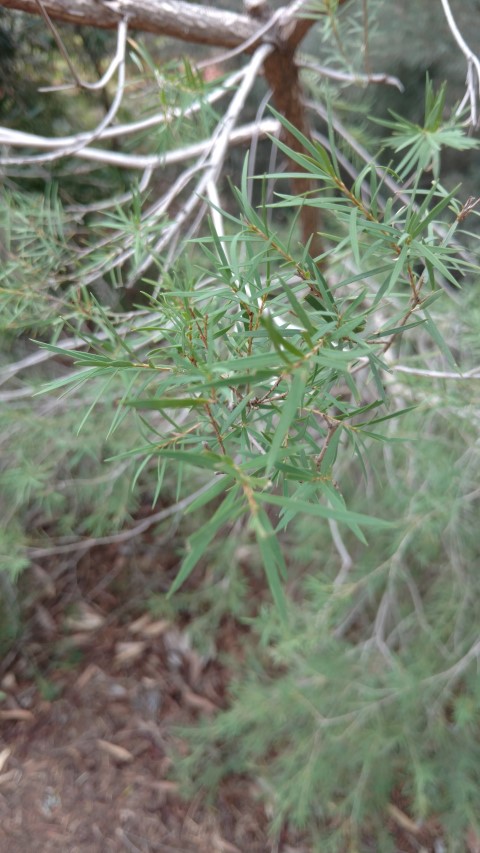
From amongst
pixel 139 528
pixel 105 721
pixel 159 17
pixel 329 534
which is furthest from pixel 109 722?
pixel 159 17

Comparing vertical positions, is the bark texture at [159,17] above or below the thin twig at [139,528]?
above

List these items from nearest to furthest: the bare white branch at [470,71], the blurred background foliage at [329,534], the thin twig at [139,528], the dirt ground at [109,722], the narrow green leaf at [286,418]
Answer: the narrow green leaf at [286,418] < the bare white branch at [470,71] < the blurred background foliage at [329,534] < the thin twig at [139,528] < the dirt ground at [109,722]

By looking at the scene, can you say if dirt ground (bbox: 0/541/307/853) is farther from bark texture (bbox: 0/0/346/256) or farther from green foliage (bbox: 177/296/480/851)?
bark texture (bbox: 0/0/346/256)

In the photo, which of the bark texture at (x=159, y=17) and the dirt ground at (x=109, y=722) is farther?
the dirt ground at (x=109, y=722)

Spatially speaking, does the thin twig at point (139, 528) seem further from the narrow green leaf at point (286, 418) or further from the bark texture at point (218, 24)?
the narrow green leaf at point (286, 418)

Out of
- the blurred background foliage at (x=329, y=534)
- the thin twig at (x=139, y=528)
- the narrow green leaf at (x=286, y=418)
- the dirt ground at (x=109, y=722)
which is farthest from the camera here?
the dirt ground at (x=109, y=722)

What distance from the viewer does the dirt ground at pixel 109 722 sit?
1354 millimetres

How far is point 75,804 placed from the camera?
1415 mm

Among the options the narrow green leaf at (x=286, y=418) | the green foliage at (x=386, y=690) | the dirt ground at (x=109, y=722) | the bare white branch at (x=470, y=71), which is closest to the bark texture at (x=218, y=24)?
the bare white branch at (x=470, y=71)

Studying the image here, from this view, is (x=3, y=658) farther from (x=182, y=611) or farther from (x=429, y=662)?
(x=429, y=662)

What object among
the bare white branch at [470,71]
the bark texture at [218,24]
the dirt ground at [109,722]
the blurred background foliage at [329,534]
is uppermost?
the bark texture at [218,24]

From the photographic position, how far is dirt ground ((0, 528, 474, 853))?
4.44 feet

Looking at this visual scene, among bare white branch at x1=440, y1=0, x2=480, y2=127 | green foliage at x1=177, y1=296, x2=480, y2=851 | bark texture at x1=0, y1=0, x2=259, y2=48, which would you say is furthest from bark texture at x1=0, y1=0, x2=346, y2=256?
green foliage at x1=177, y1=296, x2=480, y2=851

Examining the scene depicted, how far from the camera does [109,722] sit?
1562mm
